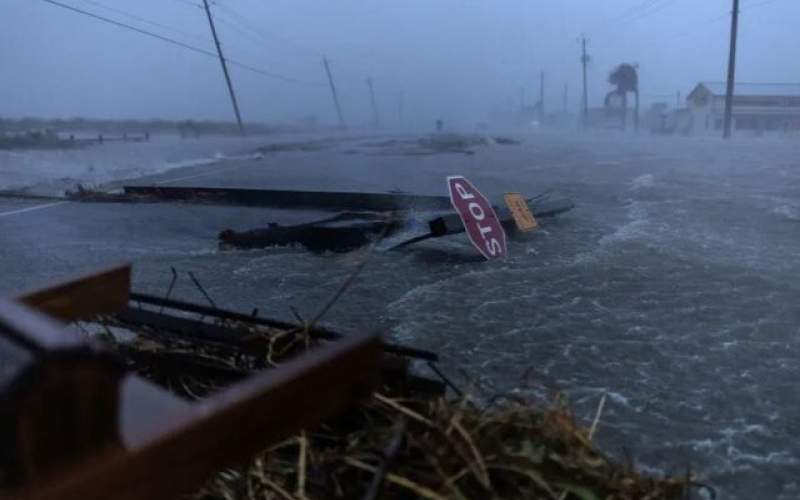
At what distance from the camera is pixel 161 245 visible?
34.5ft

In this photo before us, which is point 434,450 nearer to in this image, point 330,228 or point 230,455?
point 230,455

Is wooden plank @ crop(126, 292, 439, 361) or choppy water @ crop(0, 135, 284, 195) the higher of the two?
wooden plank @ crop(126, 292, 439, 361)

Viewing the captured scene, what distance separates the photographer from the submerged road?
4098 mm

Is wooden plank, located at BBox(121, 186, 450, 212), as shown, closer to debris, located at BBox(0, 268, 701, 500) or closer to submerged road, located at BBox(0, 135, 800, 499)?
submerged road, located at BBox(0, 135, 800, 499)

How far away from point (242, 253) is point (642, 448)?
7.06m

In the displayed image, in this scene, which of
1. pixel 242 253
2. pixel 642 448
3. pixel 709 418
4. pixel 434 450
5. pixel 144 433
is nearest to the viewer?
pixel 144 433

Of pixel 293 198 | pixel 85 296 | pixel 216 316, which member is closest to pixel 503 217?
→ pixel 293 198

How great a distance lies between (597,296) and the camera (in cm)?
713

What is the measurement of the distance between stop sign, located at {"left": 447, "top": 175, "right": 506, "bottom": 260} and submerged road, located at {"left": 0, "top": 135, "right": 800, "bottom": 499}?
25 cm

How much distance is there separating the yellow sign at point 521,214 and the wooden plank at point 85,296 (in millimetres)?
8907

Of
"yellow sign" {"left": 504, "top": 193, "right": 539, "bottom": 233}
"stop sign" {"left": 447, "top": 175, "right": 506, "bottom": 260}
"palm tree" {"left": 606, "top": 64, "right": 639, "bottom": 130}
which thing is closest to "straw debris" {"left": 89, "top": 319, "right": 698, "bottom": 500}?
"stop sign" {"left": 447, "top": 175, "right": 506, "bottom": 260}

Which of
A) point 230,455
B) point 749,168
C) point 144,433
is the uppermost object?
point 144,433

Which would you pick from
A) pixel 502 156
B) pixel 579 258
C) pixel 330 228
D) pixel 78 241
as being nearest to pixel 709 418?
pixel 579 258

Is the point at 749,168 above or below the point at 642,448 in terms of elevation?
below
